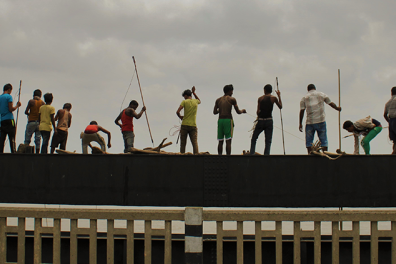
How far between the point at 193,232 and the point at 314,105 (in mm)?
6143

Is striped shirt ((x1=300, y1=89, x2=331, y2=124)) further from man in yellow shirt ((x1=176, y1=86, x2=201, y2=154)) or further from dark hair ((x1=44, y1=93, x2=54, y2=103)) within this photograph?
dark hair ((x1=44, y1=93, x2=54, y2=103))

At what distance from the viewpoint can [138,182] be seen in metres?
8.86

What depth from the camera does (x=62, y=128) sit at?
11102mm

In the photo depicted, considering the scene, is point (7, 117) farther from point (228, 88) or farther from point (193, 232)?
point (193, 232)

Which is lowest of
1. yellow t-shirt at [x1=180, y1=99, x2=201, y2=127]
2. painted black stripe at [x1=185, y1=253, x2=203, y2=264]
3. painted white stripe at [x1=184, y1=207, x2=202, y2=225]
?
painted black stripe at [x1=185, y1=253, x2=203, y2=264]

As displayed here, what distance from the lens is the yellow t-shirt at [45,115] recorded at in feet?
34.3

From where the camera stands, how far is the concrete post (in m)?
4.71

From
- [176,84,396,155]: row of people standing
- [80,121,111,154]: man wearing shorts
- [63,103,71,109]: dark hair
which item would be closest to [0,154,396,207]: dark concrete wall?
[176,84,396,155]: row of people standing

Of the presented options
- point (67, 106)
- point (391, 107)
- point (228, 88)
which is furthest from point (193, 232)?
point (67, 106)

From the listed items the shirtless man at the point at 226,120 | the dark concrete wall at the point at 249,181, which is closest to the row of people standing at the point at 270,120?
the shirtless man at the point at 226,120

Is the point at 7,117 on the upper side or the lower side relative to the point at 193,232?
upper

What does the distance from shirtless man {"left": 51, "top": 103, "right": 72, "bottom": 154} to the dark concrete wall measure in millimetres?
2756

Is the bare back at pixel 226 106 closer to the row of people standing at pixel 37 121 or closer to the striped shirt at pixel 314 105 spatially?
the striped shirt at pixel 314 105

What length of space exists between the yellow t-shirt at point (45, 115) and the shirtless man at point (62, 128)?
1.53 ft
